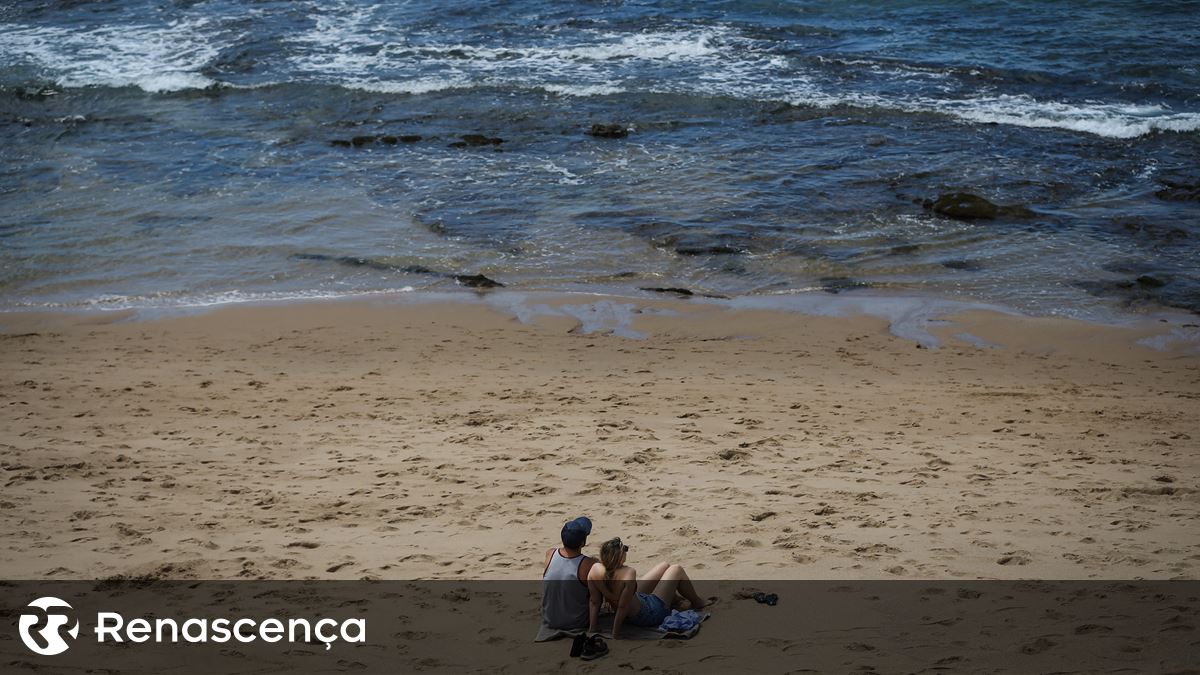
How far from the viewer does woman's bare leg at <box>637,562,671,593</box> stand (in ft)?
20.6

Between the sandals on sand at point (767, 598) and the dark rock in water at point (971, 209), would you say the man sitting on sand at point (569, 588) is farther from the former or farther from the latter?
the dark rock in water at point (971, 209)

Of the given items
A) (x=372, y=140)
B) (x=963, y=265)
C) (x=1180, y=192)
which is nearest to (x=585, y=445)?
(x=963, y=265)

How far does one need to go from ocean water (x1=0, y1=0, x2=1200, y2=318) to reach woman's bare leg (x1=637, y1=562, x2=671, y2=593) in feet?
22.7

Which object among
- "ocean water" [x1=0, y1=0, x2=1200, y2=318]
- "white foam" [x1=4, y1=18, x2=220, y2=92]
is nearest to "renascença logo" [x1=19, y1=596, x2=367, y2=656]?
"ocean water" [x1=0, y1=0, x2=1200, y2=318]

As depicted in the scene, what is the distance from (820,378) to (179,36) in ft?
71.4

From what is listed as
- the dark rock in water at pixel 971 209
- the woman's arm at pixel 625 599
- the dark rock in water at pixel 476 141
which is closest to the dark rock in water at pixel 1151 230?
the dark rock in water at pixel 971 209

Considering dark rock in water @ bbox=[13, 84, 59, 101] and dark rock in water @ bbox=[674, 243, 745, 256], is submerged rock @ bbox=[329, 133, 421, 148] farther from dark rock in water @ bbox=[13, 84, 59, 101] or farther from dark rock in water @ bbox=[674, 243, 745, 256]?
dark rock in water @ bbox=[13, 84, 59, 101]

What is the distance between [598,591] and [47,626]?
320 centimetres

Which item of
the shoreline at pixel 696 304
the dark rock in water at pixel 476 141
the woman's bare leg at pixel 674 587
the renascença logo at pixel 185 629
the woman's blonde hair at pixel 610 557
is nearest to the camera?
the renascença logo at pixel 185 629

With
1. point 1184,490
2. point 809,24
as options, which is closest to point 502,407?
point 1184,490

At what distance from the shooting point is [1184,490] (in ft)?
24.7

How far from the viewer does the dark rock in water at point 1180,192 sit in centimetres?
1548

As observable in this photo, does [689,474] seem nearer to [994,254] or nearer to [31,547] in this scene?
[31,547]

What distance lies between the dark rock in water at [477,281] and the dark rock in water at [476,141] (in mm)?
6084
